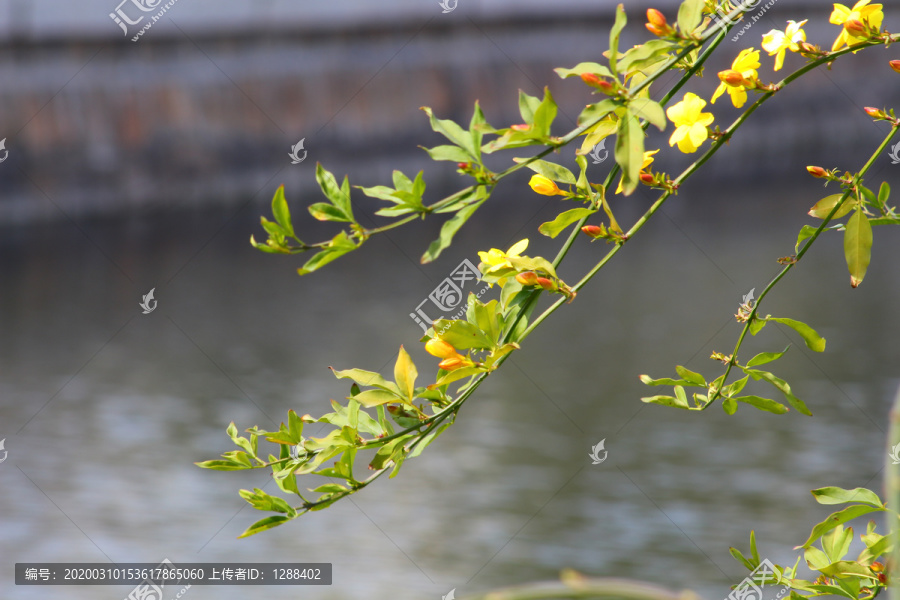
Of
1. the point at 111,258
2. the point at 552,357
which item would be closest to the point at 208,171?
the point at 111,258

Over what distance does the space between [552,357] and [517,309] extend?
763cm

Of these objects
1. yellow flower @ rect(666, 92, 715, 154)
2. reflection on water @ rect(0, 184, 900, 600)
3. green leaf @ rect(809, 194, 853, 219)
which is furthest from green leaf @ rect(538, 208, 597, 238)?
reflection on water @ rect(0, 184, 900, 600)

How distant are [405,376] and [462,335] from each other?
0.25 feet

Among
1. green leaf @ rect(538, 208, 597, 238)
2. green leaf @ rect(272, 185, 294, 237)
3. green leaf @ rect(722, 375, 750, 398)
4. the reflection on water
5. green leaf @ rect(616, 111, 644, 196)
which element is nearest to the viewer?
green leaf @ rect(616, 111, 644, 196)

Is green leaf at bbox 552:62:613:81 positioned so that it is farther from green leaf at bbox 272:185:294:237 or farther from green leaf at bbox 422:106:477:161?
green leaf at bbox 272:185:294:237

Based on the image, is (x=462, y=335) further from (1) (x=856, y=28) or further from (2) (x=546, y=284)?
(1) (x=856, y=28)

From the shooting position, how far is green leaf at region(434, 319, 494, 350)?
1.00 metres

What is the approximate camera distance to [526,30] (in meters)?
15.6

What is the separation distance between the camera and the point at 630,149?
2.86 feet

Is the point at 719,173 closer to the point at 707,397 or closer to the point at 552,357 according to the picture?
the point at 552,357

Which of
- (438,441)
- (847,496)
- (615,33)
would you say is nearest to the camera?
(615,33)

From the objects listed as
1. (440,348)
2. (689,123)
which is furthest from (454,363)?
(689,123)

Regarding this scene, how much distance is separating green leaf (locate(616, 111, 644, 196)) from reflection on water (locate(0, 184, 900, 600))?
15.0ft

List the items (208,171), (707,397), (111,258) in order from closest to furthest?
(707,397)
(111,258)
(208,171)
